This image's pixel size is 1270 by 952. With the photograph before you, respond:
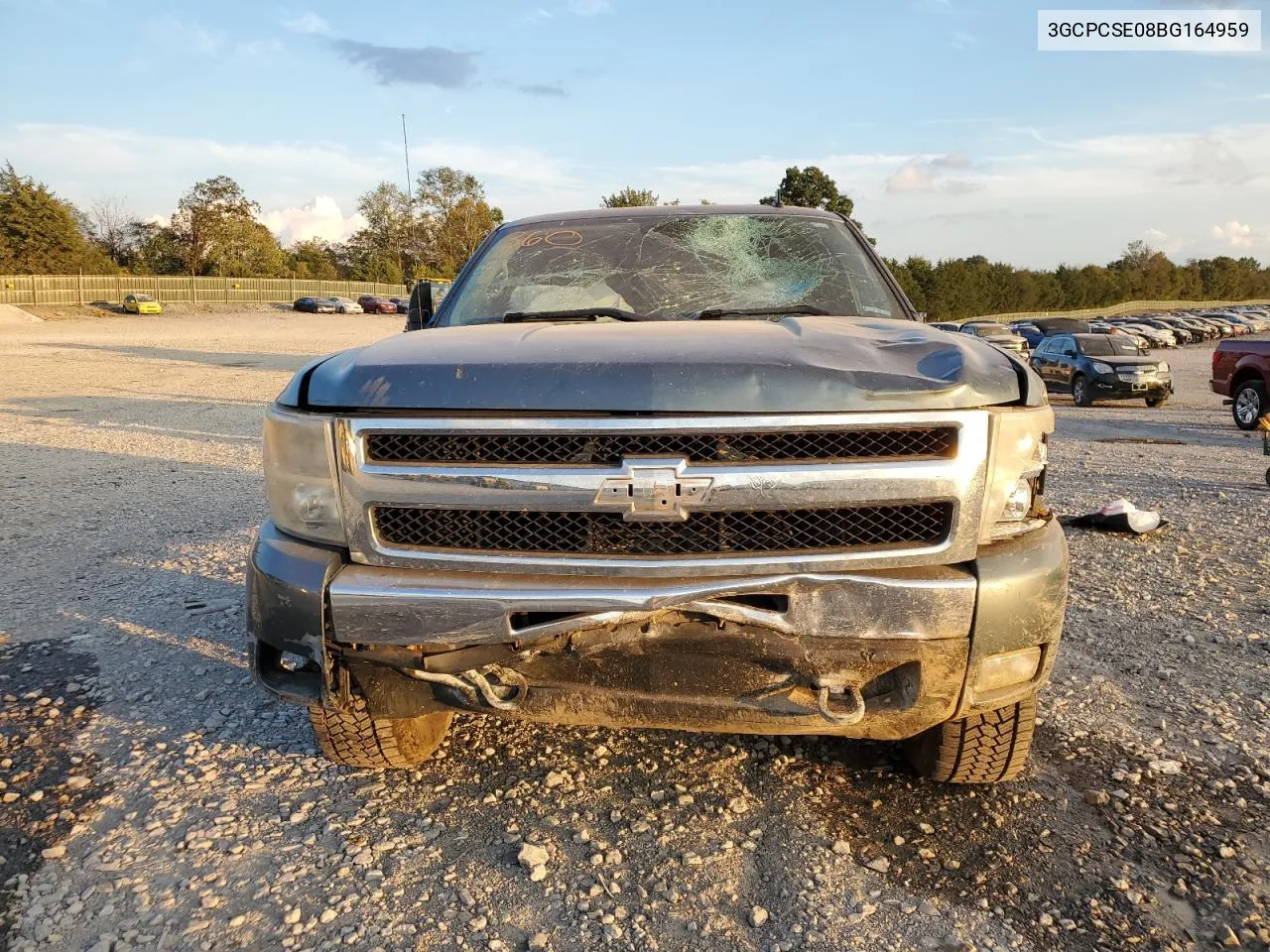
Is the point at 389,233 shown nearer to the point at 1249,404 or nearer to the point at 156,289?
the point at 156,289

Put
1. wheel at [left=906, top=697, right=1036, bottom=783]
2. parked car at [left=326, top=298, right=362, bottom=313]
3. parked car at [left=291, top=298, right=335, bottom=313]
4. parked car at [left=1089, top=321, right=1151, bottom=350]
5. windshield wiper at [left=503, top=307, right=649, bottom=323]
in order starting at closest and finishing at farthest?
wheel at [left=906, top=697, right=1036, bottom=783]
windshield wiper at [left=503, top=307, right=649, bottom=323]
parked car at [left=1089, top=321, right=1151, bottom=350]
parked car at [left=291, top=298, right=335, bottom=313]
parked car at [left=326, top=298, right=362, bottom=313]

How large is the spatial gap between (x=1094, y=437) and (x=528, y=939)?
13.0 meters

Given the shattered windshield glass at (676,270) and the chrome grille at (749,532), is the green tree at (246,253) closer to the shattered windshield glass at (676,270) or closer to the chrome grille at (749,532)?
the shattered windshield glass at (676,270)

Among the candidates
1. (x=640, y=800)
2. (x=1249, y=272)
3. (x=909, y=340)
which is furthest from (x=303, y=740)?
(x=1249, y=272)

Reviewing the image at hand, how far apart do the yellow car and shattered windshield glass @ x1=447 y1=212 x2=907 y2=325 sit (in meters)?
53.0

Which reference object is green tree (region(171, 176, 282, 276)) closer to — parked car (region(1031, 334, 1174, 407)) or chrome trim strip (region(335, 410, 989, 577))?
parked car (region(1031, 334, 1174, 407))

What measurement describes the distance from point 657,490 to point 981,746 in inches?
52.1

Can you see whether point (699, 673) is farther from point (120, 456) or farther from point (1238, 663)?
point (120, 456)

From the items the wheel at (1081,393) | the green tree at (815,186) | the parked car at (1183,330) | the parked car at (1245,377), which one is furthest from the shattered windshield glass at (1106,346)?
the parked car at (1183,330)

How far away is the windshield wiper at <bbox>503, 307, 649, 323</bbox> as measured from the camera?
11.2 feet

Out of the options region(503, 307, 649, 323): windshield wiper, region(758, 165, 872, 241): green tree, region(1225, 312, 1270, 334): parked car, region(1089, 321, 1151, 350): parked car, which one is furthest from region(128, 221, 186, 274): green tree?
region(503, 307, 649, 323): windshield wiper

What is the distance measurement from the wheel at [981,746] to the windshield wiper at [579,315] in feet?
5.68

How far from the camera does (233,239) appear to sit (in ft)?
222

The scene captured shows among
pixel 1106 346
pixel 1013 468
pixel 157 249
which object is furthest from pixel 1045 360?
pixel 157 249
